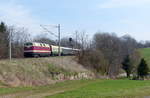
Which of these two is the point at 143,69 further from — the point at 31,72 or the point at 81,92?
the point at 81,92

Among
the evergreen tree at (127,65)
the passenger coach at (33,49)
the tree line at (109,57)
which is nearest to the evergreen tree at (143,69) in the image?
the tree line at (109,57)

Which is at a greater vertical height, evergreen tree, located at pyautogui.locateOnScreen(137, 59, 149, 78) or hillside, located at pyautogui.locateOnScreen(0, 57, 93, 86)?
hillside, located at pyautogui.locateOnScreen(0, 57, 93, 86)

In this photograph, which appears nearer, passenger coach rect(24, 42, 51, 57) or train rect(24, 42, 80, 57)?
passenger coach rect(24, 42, 51, 57)

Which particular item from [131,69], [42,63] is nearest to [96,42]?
[131,69]

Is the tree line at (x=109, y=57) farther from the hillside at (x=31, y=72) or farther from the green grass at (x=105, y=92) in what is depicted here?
the green grass at (x=105, y=92)

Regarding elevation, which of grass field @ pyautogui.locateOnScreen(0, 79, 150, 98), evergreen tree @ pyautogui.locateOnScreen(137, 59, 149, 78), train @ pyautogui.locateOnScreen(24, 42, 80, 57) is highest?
train @ pyautogui.locateOnScreen(24, 42, 80, 57)

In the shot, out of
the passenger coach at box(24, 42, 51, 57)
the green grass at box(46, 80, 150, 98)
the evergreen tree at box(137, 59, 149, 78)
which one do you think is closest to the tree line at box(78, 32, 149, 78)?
the evergreen tree at box(137, 59, 149, 78)

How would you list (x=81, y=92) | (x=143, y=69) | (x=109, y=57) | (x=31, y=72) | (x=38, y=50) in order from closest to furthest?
(x=81, y=92) → (x=31, y=72) → (x=38, y=50) → (x=143, y=69) → (x=109, y=57)

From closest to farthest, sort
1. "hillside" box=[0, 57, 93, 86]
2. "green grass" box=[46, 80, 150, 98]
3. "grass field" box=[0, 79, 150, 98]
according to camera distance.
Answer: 1. "green grass" box=[46, 80, 150, 98]
2. "grass field" box=[0, 79, 150, 98]
3. "hillside" box=[0, 57, 93, 86]

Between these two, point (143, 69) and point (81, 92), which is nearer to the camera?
point (81, 92)

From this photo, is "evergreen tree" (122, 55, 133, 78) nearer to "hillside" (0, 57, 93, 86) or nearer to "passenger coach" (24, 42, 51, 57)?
"hillside" (0, 57, 93, 86)

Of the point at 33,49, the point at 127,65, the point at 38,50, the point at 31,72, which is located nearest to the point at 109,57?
the point at 127,65

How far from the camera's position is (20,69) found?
30719 mm

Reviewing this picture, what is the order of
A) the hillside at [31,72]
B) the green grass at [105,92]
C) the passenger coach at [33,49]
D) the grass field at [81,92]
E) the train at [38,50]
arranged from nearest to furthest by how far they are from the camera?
1. the green grass at [105,92]
2. the grass field at [81,92]
3. the hillside at [31,72]
4. the passenger coach at [33,49]
5. the train at [38,50]
